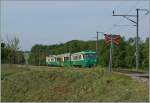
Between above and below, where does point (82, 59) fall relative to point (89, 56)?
below

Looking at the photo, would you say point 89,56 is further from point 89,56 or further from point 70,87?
point 70,87

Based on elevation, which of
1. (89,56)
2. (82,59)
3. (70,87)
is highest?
(89,56)

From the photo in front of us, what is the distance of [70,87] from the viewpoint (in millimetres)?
23969

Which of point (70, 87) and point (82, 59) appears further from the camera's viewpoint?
point (82, 59)

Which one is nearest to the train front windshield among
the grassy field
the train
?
the train

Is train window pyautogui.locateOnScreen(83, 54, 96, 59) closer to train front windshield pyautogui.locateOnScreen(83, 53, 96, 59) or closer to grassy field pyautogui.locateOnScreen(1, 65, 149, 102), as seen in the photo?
train front windshield pyautogui.locateOnScreen(83, 53, 96, 59)

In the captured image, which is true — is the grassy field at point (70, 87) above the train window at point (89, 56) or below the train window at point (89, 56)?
below

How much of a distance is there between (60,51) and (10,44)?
174ft

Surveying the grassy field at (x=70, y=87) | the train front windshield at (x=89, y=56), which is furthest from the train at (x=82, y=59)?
the grassy field at (x=70, y=87)

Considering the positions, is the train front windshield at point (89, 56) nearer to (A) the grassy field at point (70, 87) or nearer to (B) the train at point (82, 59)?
(B) the train at point (82, 59)

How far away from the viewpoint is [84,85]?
23359mm

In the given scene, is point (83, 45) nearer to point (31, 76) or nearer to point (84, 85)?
point (31, 76)

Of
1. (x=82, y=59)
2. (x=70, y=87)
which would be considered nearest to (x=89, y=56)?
(x=82, y=59)

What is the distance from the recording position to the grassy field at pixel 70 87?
56.2 feet
